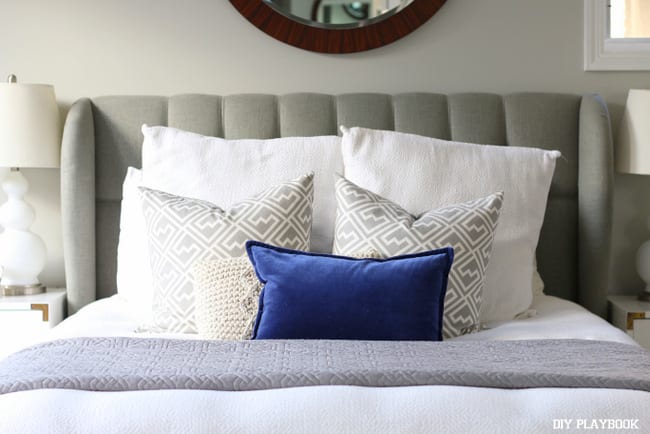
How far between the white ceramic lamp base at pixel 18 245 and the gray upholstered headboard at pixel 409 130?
0.37 feet

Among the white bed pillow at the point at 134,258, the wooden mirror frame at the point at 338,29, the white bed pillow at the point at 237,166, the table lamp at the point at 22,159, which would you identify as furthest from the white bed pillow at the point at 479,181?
the table lamp at the point at 22,159

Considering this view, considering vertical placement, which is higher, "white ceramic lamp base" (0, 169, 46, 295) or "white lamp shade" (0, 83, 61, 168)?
"white lamp shade" (0, 83, 61, 168)

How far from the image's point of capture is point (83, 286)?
2801mm

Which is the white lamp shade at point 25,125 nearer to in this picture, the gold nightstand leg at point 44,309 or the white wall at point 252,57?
the white wall at point 252,57

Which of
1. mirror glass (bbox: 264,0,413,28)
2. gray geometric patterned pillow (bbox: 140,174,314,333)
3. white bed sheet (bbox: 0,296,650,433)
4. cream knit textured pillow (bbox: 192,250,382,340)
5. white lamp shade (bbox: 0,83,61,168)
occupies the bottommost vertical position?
white bed sheet (bbox: 0,296,650,433)

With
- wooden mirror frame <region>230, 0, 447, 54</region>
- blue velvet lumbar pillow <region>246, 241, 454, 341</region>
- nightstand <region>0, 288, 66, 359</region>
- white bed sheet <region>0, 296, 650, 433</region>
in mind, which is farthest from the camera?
wooden mirror frame <region>230, 0, 447, 54</region>

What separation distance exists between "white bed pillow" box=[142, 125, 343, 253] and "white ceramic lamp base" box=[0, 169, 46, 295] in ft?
1.65

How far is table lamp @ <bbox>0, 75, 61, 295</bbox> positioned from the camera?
2.76 meters

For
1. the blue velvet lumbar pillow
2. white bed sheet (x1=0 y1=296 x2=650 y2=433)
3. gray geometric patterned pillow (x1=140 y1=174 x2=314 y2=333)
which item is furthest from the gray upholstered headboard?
white bed sheet (x1=0 y1=296 x2=650 y2=433)

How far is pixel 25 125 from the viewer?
109 inches

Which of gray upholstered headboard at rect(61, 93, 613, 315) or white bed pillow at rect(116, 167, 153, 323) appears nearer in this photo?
white bed pillow at rect(116, 167, 153, 323)

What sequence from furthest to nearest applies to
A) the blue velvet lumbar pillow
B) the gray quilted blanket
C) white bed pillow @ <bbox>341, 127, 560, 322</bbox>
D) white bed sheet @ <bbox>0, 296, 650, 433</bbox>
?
1. white bed pillow @ <bbox>341, 127, 560, 322</bbox>
2. the blue velvet lumbar pillow
3. the gray quilted blanket
4. white bed sheet @ <bbox>0, 296, 650, 433</bbox>

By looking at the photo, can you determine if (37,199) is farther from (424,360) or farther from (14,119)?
(424,360)

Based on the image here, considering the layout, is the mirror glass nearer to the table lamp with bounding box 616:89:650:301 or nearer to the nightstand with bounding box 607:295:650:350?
the table lamp with bounding box 616:89:650:301
